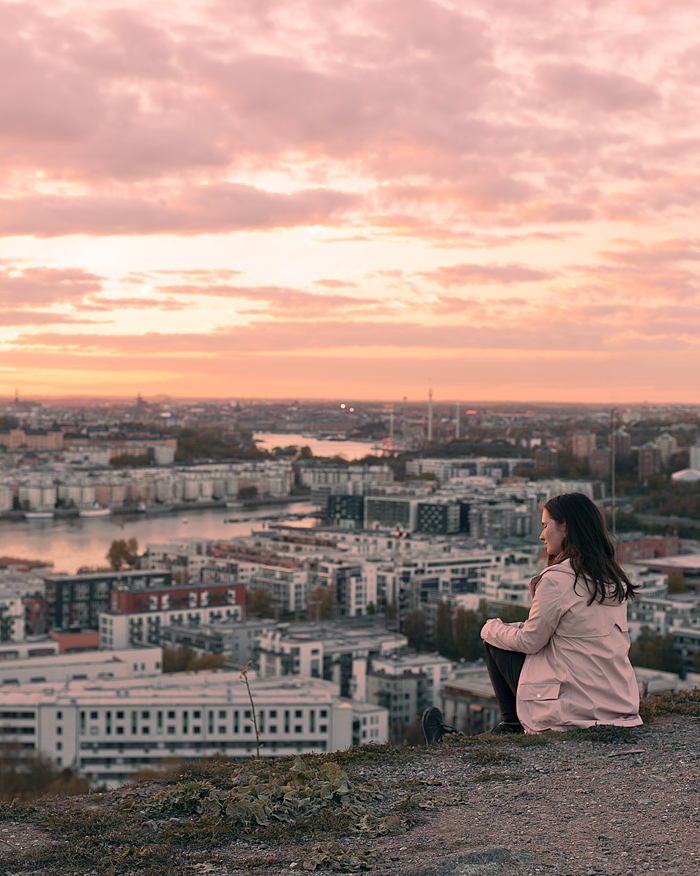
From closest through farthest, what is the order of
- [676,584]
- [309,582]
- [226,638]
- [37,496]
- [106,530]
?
1. [226,638]
2. [676,584]
3. [309,582]
4. [106,530]
5. [37,496]

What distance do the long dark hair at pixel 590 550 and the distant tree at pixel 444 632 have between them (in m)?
5.80

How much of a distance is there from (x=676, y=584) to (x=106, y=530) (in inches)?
363

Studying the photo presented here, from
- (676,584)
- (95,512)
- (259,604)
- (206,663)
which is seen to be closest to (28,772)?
(206,663)

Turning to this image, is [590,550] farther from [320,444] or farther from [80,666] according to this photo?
[320,444]

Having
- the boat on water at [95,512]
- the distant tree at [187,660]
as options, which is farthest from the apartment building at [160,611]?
the boat on water at [95,512]

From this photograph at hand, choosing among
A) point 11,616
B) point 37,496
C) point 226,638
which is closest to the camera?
point 226,638

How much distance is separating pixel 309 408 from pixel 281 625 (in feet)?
48.9

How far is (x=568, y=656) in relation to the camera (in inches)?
→ 32.1

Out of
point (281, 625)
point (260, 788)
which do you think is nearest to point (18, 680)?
point (281, 625)

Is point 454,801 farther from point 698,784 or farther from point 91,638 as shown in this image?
point 91,638

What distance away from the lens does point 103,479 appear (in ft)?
66.7

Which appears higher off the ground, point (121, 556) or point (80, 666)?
point (80, 666)

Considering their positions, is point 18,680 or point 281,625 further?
point 281,625

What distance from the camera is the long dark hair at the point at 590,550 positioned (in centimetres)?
81
